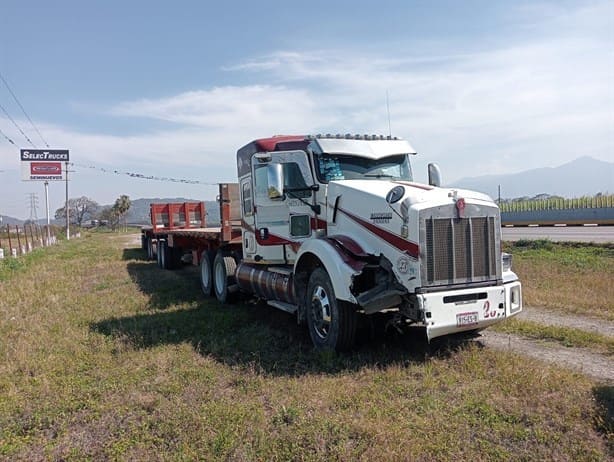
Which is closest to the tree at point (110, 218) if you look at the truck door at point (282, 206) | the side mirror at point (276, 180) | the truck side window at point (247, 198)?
the truck side window at point (247, 198)

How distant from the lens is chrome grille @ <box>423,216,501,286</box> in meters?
5.85

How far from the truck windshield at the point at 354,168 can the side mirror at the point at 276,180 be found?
0.51m

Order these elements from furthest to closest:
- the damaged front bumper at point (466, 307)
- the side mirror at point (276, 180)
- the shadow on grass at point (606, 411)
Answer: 1. the side mirror at point (276, 180)
2. the damaged front bumper at point (466, 307)
3. the shadow on grass at point (606, 411)

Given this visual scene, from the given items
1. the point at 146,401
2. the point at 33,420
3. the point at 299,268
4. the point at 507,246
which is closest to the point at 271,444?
the point at 146,401

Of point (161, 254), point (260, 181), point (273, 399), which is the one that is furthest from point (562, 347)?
point (161, 254)

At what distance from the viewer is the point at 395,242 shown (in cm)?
603

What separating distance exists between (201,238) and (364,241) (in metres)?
6.61

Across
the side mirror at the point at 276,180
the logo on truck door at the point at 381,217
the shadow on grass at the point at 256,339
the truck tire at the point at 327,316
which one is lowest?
the shadow on grass at the point at 256,339

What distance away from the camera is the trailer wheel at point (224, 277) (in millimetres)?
10203

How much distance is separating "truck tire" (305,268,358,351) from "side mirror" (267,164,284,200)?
4.07 ft

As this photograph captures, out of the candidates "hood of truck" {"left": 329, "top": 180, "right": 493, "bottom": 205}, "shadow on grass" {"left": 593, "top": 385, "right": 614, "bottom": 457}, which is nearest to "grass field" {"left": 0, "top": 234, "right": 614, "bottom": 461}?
"shadow on grass" {"left": 593, "top": 385, "right": 614, "bottom": 457}

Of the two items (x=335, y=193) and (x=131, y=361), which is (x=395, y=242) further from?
(x=131, y=361)

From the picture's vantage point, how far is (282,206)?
8.00 m

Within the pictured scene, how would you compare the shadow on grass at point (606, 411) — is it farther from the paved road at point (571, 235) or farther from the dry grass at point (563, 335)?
the paved road at point (571, 235)
